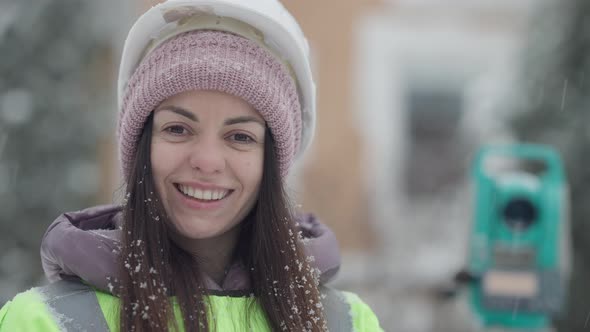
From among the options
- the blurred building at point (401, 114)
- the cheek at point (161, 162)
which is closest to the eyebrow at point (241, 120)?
the cheek at point (161, 162)

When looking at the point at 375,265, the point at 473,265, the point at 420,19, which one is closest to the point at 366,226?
the point at 375,265

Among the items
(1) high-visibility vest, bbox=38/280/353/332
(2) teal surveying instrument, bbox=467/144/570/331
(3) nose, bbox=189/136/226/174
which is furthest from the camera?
(2) teal surveying instrument, bbox=467/144/570/331

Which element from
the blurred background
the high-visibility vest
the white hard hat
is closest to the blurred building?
the blurred background

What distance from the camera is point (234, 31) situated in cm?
172

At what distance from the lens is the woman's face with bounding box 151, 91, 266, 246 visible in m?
1.65

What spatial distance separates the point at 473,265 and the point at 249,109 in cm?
250

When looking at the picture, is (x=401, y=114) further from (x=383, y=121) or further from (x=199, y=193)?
(x=199, y=193)

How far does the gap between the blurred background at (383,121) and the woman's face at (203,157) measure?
2.57m

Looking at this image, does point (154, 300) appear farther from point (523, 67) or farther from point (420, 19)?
point (420, 19)

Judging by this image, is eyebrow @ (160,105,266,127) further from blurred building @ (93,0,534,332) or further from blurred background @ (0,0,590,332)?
blurred building @ (93,0,534,332)

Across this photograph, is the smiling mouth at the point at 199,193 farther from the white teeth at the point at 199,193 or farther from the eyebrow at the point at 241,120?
the eyebrow at the point at 241,120

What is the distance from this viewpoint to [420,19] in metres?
7.41

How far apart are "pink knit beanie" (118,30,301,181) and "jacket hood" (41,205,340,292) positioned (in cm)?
12

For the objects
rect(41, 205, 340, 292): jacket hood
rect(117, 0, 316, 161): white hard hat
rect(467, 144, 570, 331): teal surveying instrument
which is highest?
rect(117, 0, 316, 161): white hard hat
